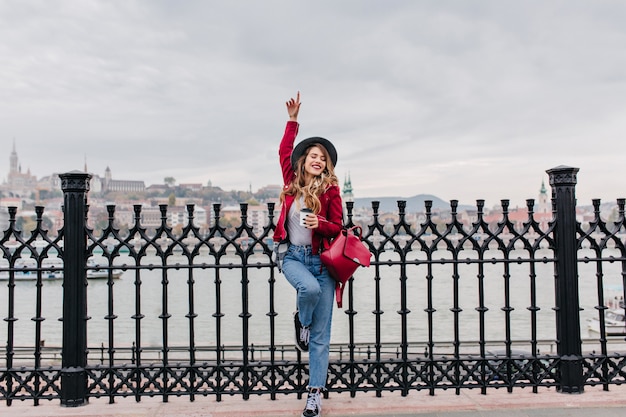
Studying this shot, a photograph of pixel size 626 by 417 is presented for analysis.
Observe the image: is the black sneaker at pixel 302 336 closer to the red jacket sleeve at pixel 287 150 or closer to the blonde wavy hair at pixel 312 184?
the blonde wavy hair at pixel 312 184

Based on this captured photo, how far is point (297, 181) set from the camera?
399 cm

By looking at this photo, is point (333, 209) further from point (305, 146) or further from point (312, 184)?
point (305, 146)

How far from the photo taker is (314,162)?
3975 mm

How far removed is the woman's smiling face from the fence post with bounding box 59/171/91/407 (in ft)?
6.45

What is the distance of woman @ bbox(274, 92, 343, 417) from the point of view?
3.83 meters

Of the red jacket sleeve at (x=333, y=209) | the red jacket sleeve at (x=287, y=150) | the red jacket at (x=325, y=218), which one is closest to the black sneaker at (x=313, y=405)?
the red jacket at (x=325, y=218)

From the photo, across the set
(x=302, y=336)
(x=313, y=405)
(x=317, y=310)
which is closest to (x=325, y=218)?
(x=317, y=310)

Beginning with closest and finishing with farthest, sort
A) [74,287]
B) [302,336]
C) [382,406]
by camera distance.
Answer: [302,336], [382,406], [74,287]

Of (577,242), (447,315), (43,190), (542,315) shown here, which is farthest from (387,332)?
(43,190)

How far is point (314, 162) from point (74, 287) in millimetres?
2345

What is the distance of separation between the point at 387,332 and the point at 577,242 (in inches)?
835

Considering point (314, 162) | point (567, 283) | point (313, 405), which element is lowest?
point (313, 405)

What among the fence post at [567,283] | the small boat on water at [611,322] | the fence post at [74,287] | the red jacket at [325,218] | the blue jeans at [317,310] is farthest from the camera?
the small boat on water at [611,322]

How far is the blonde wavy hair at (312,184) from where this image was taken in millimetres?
3820
